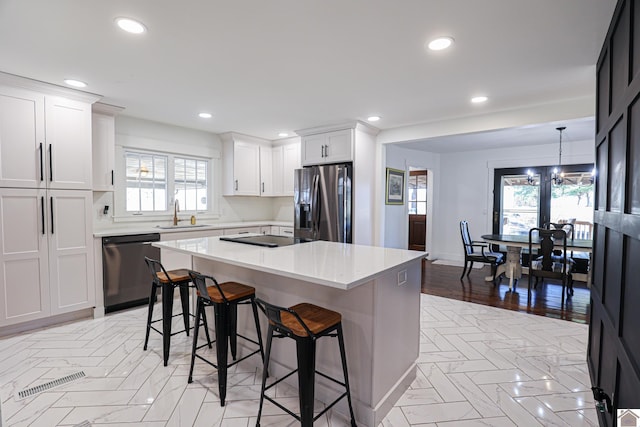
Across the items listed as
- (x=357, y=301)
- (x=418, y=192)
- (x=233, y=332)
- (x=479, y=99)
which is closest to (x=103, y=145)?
(x=233, y=332)

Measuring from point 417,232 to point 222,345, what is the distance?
20.8 ft

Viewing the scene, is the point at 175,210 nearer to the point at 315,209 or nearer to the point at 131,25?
the point at 315,209

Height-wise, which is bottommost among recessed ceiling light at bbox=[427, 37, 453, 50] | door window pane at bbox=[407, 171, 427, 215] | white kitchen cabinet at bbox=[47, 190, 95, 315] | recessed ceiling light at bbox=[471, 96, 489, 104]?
white kitchen cabinet at bbox=[47, 190, 95, 315]

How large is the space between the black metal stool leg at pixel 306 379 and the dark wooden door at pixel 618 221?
4.32ft

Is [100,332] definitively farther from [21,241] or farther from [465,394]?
[465,394]

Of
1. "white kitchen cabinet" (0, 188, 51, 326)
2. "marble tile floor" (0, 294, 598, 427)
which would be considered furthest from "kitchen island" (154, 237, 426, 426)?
"white kitchen cabinet" (0, 188, 51, 326)

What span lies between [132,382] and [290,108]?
302 cm

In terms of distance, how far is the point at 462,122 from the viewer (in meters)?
4.04

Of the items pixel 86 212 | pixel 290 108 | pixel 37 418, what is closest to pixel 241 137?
pixel 290 108

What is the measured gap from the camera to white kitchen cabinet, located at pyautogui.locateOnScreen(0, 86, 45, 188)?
9.38 ft

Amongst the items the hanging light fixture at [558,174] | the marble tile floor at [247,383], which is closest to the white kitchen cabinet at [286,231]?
the marble tile floor at [247,383]

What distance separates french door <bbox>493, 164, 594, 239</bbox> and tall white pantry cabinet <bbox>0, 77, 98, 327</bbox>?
668cm

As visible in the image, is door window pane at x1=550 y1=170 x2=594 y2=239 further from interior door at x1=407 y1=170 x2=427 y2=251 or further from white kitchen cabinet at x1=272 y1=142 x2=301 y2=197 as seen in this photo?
white kitchen cabinet at x1=272 y1=142 x2=301 y2=197

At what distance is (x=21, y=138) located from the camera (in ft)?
9.69
